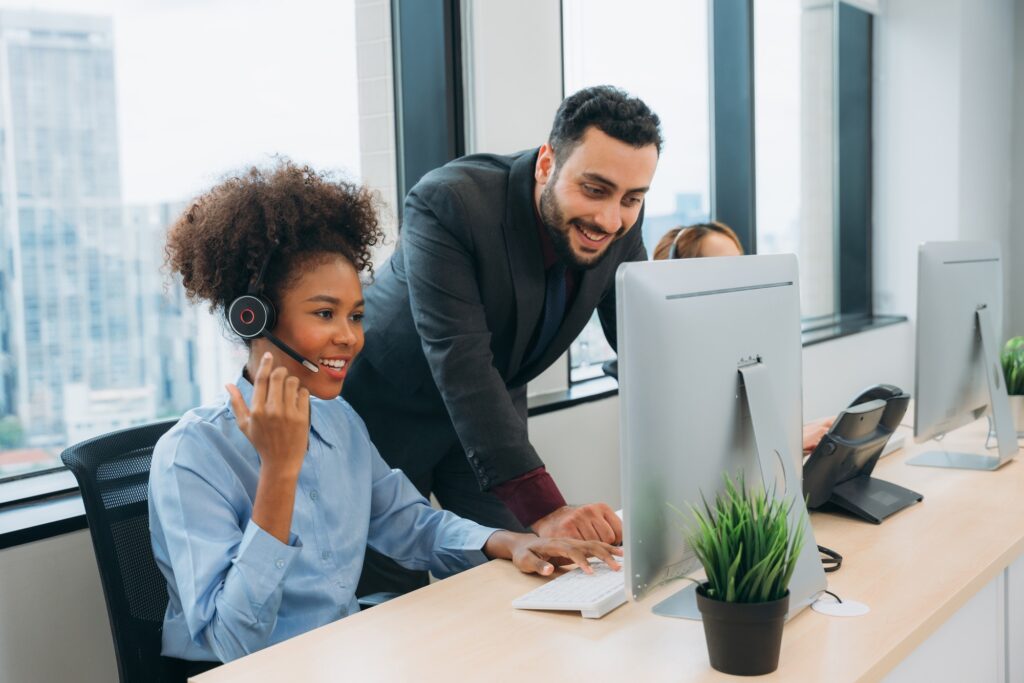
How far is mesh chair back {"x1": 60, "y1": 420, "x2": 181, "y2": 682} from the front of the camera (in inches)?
53.6

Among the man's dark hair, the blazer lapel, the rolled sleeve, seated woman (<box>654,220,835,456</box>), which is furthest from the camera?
seated woman (<box>654,220,835,456</box>)

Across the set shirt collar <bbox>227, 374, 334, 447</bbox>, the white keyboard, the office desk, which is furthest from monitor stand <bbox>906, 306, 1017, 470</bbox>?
shirt collar <bbox>227, 374, 334, 447</bbox>

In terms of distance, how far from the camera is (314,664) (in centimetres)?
116

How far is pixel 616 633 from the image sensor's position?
1.25 m

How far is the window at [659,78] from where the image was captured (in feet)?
10.4

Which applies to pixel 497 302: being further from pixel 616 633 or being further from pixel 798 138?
pixel 798 138

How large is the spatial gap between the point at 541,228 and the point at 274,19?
3.24 ft

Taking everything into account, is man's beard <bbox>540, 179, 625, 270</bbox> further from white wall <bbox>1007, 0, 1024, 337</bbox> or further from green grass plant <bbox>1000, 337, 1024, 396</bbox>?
white wall <bbox>1007, 0, 1024, 337</bbox>

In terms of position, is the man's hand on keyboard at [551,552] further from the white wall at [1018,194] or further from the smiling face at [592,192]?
the white wall at [1018,194]

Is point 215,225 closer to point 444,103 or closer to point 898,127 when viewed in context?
point 444,103

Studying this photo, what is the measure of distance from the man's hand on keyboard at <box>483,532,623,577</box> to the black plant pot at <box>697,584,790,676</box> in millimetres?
321

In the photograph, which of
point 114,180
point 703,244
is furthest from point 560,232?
point 114,180

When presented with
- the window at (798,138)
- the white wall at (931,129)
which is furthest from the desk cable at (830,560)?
the white wall at (931,129)

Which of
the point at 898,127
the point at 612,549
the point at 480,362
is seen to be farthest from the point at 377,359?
the point at 898,127
